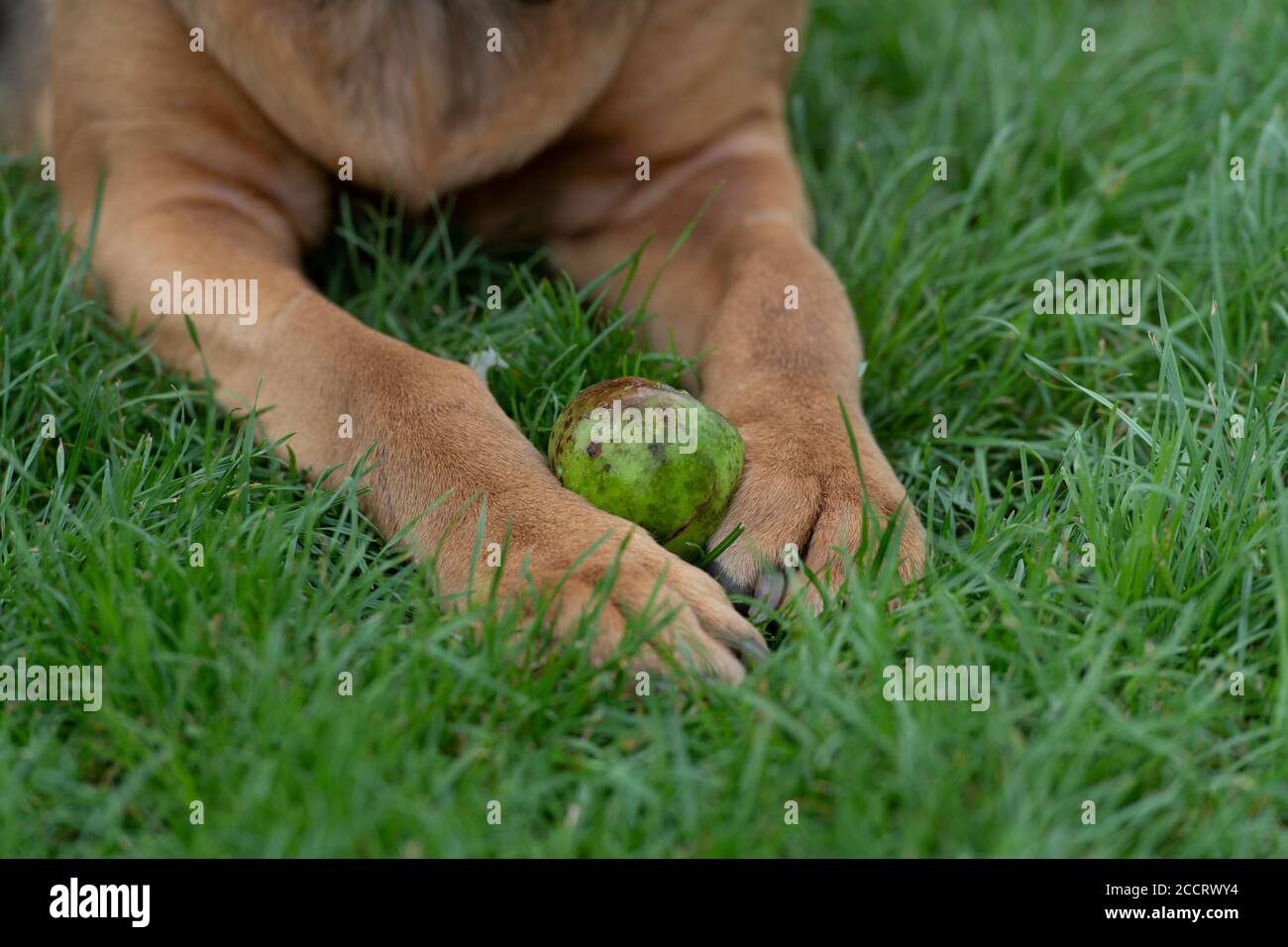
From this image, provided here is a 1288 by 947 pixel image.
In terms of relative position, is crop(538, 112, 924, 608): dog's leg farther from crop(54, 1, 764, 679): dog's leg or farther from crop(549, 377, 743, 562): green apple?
crop(54, 1, 764, 679): dog's leg

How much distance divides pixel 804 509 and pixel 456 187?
3.45 ft

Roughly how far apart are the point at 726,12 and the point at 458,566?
1361 millimetres

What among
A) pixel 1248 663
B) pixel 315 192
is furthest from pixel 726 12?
pixel 1248 663

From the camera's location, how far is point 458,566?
5.84 ft
